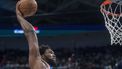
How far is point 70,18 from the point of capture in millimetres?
11156

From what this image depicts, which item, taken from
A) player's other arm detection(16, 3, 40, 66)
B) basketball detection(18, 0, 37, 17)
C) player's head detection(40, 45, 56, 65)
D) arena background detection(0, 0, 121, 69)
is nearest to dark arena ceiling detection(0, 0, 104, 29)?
arena background detection(0, 0, 121, 69)

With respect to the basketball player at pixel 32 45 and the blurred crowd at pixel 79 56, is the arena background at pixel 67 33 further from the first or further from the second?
the basketball player at pixel 32 45

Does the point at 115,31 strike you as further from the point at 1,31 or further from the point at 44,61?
the point at 1,31

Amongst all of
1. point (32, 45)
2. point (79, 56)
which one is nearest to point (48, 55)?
point (32, 45)

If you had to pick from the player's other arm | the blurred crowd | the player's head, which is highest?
the player's other arm

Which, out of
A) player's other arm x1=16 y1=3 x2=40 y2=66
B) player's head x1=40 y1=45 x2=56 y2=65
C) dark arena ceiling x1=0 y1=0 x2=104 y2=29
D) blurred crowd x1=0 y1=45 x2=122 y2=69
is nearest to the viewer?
player's other arm x1=16 y1=3 x2=40 y2=66

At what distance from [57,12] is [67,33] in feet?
3.18

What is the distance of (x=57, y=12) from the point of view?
10953 millimetres

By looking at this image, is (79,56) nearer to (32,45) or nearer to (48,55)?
(48,55)

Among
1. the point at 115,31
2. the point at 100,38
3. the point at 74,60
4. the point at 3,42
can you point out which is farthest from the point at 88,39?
the point at 115,31

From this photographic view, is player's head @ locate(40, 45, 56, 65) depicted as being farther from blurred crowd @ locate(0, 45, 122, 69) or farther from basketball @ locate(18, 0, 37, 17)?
blurred crowd @ locate(0, 45, 122, 69)

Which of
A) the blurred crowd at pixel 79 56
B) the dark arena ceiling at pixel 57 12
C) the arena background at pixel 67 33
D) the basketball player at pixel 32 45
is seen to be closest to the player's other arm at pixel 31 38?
the basketball player at pixel 32 45

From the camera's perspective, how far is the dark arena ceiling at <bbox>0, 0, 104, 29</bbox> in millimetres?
10891

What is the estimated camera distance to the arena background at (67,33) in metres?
10.9
